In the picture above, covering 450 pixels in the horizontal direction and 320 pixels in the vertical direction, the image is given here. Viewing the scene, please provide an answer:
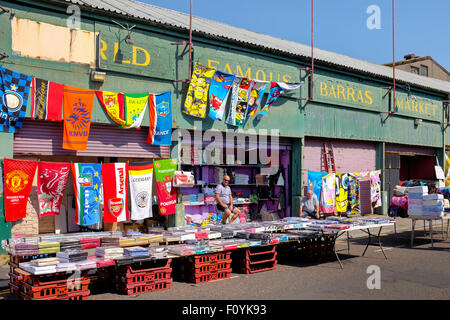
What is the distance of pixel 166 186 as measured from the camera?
13.8m

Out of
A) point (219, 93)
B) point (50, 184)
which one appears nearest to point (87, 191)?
point (50, 184)

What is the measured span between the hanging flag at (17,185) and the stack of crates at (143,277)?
457 centimetres

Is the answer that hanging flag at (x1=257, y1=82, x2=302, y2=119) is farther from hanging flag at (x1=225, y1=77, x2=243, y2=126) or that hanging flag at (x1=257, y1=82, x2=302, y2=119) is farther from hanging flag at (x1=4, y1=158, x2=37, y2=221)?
hanging flag at (x1=4, y1=158, x2=37, y2=221)

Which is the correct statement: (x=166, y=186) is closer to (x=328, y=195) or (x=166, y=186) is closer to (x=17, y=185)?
(x=17, y=185)

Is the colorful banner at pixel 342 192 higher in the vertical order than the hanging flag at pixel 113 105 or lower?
lower

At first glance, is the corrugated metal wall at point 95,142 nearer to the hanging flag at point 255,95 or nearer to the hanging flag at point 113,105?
the hanging flag at point 113,105

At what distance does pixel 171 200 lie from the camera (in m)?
14.0

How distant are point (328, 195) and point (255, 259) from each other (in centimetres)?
916

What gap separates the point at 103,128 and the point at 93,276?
222 inches

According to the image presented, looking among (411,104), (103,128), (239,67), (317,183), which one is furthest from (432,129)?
(103,128)

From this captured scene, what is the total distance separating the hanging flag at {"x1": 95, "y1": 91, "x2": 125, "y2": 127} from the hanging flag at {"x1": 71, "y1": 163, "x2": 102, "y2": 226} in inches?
59.5

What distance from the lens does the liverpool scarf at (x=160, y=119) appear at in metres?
13.8

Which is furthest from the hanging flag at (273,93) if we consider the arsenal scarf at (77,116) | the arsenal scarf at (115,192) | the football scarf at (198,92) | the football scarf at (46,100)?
the football scarf at (46,100)
